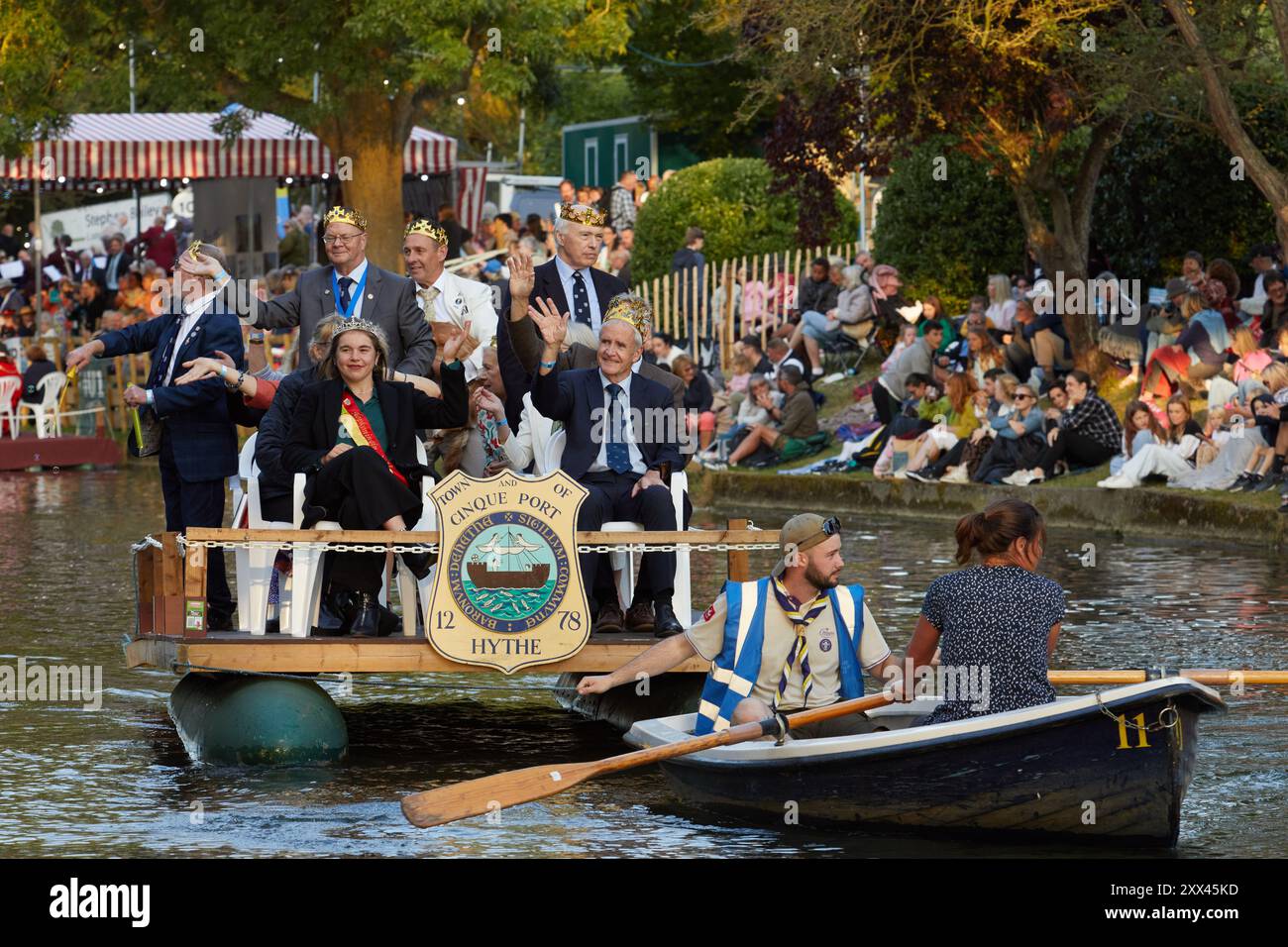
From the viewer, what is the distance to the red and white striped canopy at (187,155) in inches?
1417

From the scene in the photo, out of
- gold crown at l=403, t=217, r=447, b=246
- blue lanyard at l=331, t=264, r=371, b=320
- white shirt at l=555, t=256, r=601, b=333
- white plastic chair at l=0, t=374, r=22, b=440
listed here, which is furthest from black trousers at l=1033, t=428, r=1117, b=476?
white plastic chair at l=0, t=374, r=22, b=440

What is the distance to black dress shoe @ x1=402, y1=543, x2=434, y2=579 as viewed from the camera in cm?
1166

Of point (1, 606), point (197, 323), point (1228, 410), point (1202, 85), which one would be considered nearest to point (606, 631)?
point (197, 323)

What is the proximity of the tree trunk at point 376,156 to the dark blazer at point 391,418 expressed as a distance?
69.0ft

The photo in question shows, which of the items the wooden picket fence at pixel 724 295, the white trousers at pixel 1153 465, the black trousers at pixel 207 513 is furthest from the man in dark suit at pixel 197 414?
the wooden picket fence at pixel 724 295

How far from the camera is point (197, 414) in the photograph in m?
12.3

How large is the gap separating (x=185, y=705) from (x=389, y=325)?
217cm

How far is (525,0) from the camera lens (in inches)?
1216

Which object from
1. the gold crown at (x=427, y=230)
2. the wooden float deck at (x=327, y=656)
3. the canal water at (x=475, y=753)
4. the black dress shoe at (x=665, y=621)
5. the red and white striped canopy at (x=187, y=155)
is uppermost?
the red and white striped canopy at (x=187, y=155)

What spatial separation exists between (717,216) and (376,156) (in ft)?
16.9

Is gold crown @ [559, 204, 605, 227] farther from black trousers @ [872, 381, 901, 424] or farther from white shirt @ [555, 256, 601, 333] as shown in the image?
black trousers @ [872, 381, 901, 424]

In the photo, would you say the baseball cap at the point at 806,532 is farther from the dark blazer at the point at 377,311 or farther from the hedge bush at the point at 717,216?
the hedge bush at the point at 717,216

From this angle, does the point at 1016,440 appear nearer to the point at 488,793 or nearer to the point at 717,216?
the point at 717,216

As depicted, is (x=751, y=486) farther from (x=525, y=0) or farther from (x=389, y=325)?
(x=389, y=325)
